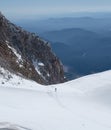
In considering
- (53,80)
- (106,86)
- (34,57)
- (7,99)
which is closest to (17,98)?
(7,99)

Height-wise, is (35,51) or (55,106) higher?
(55,106)

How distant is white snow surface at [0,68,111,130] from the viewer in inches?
408

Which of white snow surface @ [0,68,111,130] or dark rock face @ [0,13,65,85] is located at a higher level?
white snow surface @ [0,68,111,130]

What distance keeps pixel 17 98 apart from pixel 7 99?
0.55m

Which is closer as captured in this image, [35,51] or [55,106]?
[55,106]

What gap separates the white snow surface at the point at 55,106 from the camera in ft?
34.0

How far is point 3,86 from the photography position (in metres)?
14.2

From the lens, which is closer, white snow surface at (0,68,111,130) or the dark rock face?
white snow surface at (0,68,111,130)

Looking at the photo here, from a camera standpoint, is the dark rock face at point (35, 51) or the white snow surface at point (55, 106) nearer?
the white snow surface at point (55, 106)

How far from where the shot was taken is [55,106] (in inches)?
513

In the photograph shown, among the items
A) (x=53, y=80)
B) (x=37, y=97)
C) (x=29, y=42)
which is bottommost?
(x=53, y=80)

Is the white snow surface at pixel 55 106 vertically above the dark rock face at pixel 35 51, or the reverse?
the white snow surface at pixel 55 106

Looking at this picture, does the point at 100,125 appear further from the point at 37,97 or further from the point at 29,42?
the point at 29,42

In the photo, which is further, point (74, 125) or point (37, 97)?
point (37, 97)
